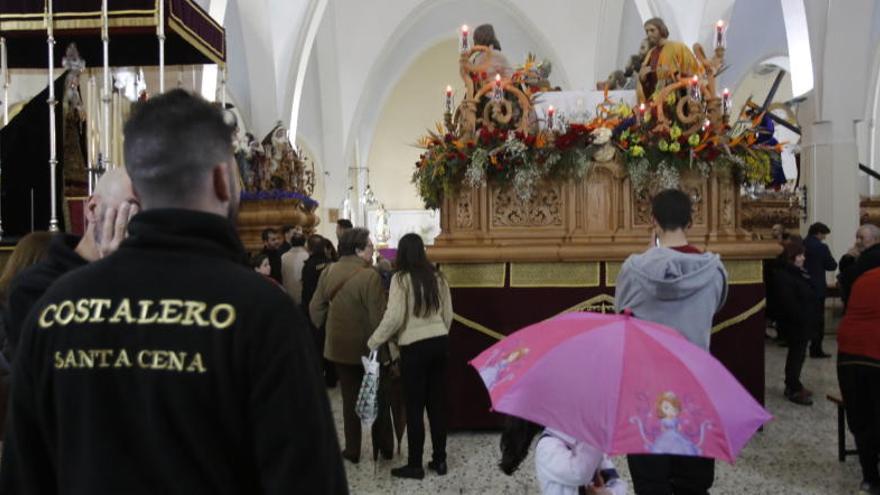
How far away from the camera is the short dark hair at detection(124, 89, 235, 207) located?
4.77ft

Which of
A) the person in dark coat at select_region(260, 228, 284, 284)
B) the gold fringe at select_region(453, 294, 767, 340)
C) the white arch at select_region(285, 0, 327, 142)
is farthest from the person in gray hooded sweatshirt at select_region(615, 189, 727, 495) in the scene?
the white arch at select_region(285, 0, 327, 142)

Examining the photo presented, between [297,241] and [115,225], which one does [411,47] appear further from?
[115,225]

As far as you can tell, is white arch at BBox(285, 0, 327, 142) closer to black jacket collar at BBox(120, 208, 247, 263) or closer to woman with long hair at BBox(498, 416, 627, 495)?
woman with long hair at BBox(498, 416, 627, 495)

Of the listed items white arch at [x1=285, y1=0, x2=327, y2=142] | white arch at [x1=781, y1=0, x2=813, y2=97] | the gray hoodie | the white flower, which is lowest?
the gray hoodie

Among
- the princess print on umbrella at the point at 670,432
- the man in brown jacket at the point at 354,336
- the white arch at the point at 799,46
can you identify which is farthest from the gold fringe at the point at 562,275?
the white arch at the point at 799,46

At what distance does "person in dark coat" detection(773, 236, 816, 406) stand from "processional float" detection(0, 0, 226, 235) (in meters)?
5.44

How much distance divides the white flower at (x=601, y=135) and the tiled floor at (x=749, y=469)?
250 cm

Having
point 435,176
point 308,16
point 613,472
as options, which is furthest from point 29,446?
point 308,16

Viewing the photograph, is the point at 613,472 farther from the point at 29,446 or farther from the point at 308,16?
the point at 308,16

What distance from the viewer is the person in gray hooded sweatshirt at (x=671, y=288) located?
Answer: 11.7ft

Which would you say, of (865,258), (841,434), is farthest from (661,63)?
(841,434)

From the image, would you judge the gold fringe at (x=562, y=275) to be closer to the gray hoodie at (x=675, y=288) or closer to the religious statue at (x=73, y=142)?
the gray hoodie at (x=675, y=288)

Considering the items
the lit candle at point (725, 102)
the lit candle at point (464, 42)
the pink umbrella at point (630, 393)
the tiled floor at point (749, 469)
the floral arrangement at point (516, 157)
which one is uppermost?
the lit candle at point (464, 42)

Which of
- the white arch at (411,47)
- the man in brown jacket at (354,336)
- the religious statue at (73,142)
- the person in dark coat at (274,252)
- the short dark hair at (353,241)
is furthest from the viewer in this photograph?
the white arch at (411,47)
